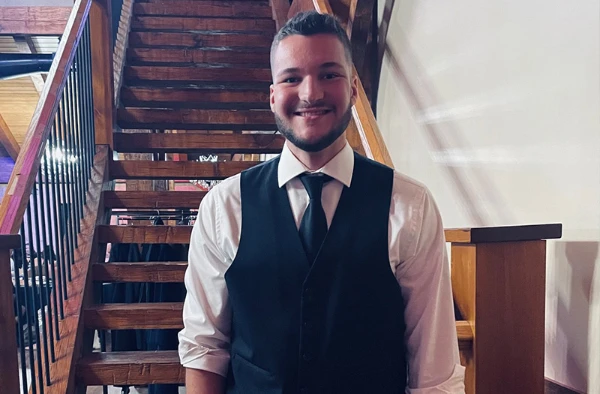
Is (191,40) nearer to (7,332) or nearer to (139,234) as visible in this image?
(139,234)

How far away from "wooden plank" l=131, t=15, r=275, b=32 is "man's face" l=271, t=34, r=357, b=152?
363 cm

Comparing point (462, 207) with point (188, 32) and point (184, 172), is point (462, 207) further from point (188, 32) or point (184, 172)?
point (188, 32)

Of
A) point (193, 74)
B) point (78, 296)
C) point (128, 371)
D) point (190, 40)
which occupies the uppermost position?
point (190, 40)

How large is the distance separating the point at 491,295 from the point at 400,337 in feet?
1.71

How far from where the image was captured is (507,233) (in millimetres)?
1326

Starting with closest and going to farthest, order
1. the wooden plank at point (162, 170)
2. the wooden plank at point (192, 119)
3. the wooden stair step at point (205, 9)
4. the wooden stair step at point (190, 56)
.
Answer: the wooden plank at point (162, 170) < the wooden plank at point (192, 119) < the wooden stair step at point (190, 56) < the wooden stair step at point (205, 9)

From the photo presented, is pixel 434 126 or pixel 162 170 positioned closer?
pixel 434 126

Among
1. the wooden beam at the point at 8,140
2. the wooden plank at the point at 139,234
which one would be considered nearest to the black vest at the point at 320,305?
the wooden plank at the point at 139,234

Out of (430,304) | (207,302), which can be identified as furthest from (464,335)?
(207,302)

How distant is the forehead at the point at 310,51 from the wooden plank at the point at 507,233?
0.66 m

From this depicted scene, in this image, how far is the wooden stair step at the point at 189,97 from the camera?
11.6ft

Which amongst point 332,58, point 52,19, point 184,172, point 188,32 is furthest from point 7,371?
point 52,19

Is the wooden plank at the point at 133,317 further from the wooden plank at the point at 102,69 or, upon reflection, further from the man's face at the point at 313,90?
the man's face at the point at 313,90

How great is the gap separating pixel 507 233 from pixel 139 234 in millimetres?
1887
